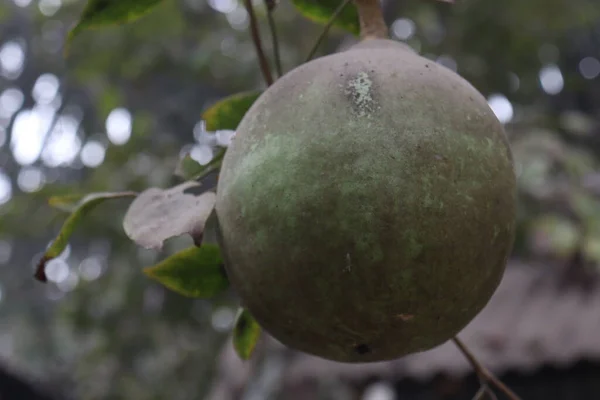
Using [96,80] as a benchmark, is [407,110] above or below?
Answer: above

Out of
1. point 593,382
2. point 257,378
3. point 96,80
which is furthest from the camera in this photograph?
point 96,80

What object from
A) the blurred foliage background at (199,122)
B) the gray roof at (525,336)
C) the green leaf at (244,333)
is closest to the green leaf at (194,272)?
the green leaf at (244,333)

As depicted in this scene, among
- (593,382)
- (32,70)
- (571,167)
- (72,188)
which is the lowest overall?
(32,70)

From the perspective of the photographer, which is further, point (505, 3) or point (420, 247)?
point (505, 3)

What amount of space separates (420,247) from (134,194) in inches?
16.9

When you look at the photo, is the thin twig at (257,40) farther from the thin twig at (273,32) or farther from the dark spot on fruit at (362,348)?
the dark spot on fruit at (362,348)

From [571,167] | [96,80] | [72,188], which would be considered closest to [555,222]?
[571,167]

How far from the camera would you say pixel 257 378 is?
308 centimetres

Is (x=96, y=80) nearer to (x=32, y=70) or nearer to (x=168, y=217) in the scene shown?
(x=32, y=70)

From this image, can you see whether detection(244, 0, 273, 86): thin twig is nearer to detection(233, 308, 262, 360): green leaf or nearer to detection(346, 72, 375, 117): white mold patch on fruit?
detection(346, 72, 375, 117): white mold patch on fruit

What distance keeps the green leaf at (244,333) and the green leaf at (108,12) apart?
19.7 inches

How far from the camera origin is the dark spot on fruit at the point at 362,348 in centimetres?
86

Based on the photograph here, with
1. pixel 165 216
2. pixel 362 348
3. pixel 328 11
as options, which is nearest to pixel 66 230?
pixel 165 216

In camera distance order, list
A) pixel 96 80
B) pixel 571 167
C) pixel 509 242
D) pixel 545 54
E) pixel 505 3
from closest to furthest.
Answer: pixel 509 242 < pixel 571 167 < pixel 505 3 < pixel 96 80 < pixel 545 54
